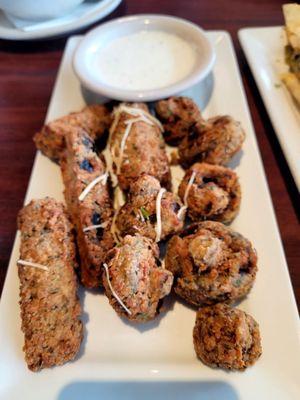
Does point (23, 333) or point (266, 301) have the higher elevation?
point (266, 301)

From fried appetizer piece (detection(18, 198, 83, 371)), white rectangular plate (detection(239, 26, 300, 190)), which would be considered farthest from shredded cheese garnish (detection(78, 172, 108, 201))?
→ white rectangular plate (detection(239, 26, 300, 190))

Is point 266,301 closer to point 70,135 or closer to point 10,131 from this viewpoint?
point 70,135

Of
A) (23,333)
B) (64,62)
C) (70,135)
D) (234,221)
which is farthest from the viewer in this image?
(64,62)

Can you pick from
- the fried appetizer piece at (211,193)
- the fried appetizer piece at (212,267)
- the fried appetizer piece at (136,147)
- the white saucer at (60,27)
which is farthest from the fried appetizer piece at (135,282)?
the white saucer at (60,27)

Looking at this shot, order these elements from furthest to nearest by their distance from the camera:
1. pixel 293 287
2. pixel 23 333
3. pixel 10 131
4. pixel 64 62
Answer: pixel 64 62
pixel 10 131
pixel 293 287
pixel 23 333

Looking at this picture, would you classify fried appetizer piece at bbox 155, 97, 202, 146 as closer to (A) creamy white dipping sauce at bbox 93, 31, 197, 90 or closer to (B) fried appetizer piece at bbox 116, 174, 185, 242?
(A) creamy white dipping sauce at bbox 93, 31, 197, 90

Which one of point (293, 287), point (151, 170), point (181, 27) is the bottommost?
→ point (293, 287)

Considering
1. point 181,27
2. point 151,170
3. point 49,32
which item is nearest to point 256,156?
point 151,170
